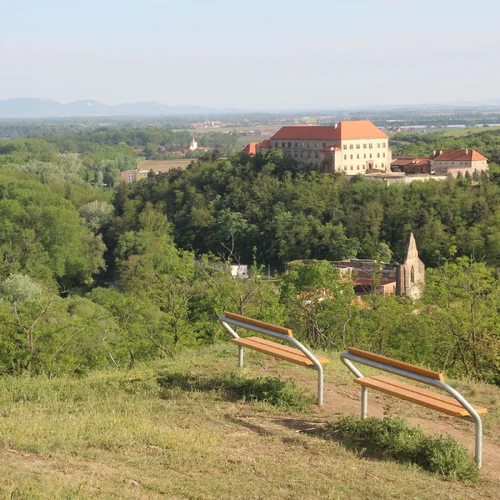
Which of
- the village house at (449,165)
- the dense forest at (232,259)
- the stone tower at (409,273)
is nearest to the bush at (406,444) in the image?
the dense forest at (232,259)

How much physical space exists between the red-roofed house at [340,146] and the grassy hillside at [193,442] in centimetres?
6010

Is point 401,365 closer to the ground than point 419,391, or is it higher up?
higher up

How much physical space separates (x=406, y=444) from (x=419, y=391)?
0.73 meters

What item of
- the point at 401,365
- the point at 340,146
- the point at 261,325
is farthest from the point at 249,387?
the point at 340,146

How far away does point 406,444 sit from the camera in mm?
7859

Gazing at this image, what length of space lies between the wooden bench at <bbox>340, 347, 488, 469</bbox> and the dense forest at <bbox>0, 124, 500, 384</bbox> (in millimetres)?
5598

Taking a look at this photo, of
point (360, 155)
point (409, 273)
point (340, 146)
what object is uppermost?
point (340, 146)

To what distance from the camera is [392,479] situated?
282 inches

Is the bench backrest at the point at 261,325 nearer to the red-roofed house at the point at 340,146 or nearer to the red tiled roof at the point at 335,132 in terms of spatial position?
the red-roofed house at the point at 340,146

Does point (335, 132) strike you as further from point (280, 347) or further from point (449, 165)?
point (280, 347)

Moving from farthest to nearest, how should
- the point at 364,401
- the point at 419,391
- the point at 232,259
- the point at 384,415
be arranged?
the point at 232,259 → the point at 384,415 → the point at 364,401 → the point at 419,391

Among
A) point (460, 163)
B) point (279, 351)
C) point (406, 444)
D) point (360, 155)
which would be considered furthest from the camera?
point (360, 155)

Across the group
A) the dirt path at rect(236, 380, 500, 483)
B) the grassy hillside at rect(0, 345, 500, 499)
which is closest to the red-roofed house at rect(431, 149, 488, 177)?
the dirt path at rect(236, 380, 500, 483)

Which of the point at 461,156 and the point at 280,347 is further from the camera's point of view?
the point at 461,156
